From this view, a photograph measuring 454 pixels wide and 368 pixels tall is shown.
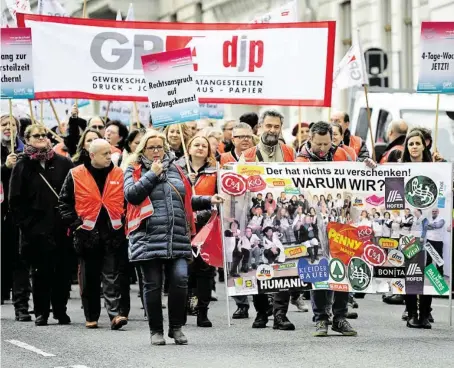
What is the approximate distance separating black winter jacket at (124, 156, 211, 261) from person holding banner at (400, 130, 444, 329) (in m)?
2.13

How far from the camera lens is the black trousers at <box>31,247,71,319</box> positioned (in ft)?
49.2

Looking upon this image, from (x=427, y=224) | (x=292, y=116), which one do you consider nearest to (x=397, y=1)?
(x=292, y=116)

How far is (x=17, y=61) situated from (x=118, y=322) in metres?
3.57

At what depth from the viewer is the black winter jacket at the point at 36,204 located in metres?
15.1

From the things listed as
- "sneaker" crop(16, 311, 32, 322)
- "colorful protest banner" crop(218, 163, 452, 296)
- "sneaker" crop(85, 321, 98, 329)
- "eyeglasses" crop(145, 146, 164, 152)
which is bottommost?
"sneaker" crop(16, 311, 32, 322)

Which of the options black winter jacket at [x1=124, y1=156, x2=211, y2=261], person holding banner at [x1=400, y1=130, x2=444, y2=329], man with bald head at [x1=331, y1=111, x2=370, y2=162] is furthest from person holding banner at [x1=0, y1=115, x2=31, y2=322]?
person holding banner at [x1=400, y1=130, x2=444, y2=329]

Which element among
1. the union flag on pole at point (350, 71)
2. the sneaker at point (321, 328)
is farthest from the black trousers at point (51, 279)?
the union flag on pole at point (350, 71)

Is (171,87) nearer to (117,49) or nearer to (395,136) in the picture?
(117,49)

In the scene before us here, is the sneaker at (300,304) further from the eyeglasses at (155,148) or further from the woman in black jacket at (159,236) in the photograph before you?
the eyeglasses at (155,148)

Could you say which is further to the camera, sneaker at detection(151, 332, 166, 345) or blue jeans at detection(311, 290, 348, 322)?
blue jeans at detection(311, 290, 348, 322)

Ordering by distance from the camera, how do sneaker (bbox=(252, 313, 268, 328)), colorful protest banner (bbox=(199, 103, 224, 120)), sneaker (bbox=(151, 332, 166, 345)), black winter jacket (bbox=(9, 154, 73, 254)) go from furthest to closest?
colorful protest banner (bbox=(199, 103, 224, 120)) < black winter jacket (bbox=(9, 154, 73, 254)) < sneaker (bbox=(252, 313, 268, 328)) < sneaker (bbox=(151, 332, 166, 345))

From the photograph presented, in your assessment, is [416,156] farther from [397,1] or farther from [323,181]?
[397,1]

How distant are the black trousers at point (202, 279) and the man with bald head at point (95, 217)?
719 mm

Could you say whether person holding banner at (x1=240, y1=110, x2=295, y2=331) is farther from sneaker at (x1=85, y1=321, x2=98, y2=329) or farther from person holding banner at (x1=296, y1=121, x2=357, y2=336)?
sneaker at (x1=85, y1=321, x2=98, y2=329)
